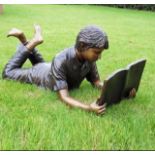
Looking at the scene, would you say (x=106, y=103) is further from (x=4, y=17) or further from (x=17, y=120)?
(x=4, y=17)

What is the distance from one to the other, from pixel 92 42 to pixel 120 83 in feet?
1.49

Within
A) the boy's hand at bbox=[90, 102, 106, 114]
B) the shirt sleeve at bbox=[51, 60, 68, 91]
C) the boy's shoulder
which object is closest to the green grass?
the boy's hand at bbox=[90, 102, 106, 114]

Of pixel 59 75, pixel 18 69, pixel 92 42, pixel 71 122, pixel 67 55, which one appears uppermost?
pixel 92 42

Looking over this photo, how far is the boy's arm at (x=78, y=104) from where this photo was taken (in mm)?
3689

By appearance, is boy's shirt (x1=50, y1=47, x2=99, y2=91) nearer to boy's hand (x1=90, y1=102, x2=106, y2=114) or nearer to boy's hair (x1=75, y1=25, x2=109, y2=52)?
boy's hair (x1=75, y1=25, x2=109, y2=52)

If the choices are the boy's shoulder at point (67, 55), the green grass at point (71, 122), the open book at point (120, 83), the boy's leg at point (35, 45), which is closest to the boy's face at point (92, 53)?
the boy's shoulder at point (67, 55)

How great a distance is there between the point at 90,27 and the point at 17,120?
3.66ft

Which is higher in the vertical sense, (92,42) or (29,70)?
(92,42)

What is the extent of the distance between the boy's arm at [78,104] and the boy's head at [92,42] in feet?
1.37

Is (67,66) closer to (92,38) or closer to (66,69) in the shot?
(66,69)

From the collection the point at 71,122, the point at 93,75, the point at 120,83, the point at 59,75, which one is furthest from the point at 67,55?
the point at 71,122

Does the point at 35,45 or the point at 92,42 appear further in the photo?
the point at 35,45

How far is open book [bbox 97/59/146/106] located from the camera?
3.58 m

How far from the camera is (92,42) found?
3.89 meters
